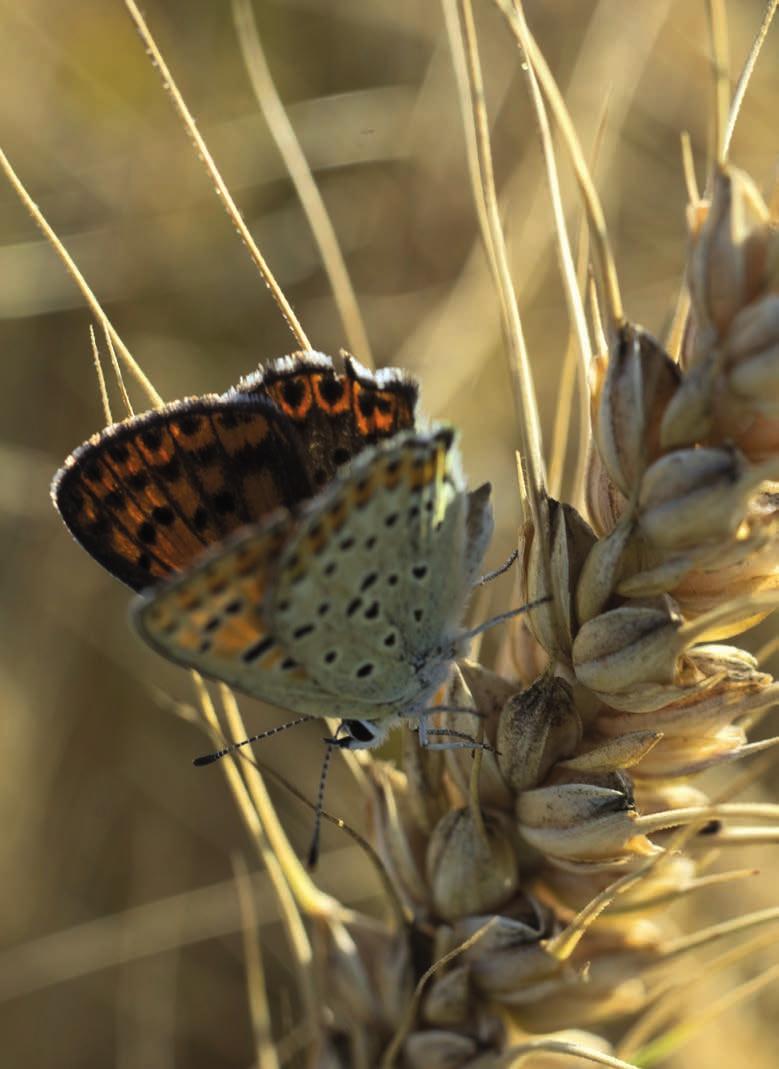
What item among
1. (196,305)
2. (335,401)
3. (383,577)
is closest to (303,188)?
(335,401)

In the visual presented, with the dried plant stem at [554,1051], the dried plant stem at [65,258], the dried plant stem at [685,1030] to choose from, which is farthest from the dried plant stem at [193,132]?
the dried plant stem at [685,1030]

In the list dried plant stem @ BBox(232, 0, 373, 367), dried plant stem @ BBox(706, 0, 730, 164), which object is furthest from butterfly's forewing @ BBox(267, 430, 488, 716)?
dried plant stem @ BBox(706, 0, 730, 164)

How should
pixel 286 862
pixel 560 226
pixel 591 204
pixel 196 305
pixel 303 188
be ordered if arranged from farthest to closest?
1. pixel 196 305
2. pixel 303 188
3. pixel 286 862
4. pixel 560 226
5. pixel 591 204

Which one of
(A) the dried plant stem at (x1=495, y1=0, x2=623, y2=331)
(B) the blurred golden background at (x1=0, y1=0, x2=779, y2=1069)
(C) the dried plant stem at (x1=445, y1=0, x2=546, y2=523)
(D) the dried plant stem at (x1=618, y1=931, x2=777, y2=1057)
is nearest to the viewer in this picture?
(A) the dried plant stem at (x1=495, y1=0, x2=623, y2=331)

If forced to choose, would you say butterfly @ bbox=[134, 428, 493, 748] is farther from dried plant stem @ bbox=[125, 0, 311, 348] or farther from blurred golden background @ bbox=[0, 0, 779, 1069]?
blurred golden background @ bbox=[0, 0, 779, 1069]

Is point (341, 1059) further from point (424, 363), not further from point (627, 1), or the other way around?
point (627, 1)

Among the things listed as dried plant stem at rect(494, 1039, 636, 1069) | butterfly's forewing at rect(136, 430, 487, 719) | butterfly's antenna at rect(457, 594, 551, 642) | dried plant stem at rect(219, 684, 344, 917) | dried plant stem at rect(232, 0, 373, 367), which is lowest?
dried plant stem at rect(494, 1039, 636, 1069)

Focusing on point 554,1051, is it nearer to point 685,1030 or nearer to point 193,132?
point 685,1030

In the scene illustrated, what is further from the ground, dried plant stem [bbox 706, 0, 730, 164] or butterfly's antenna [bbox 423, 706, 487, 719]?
dried plant stem [bbox 706, 0, 730, 164]

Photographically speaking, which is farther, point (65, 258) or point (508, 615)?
point (508, 615)
